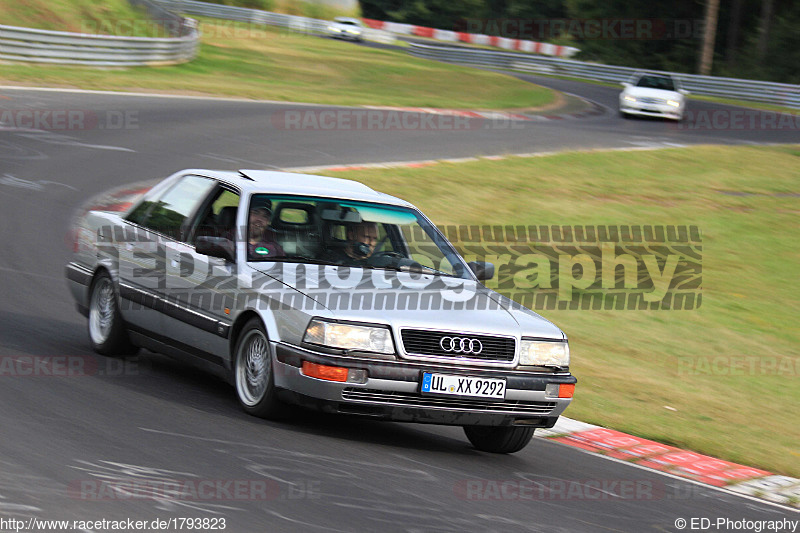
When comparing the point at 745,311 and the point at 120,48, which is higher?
the point at 120,48

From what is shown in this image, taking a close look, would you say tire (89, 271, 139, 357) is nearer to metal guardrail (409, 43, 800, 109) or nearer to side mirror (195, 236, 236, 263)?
side mirror (195, 236, 236, 263)

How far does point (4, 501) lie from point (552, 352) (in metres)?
3.36

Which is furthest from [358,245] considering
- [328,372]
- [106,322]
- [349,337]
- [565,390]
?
[106,322]

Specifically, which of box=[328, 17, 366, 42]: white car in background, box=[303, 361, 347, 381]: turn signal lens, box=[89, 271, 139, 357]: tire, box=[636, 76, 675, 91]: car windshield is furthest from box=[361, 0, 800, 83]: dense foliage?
box=[303, 361, 347, 381]: turn signal lens

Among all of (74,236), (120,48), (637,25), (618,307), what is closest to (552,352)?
(618,307)

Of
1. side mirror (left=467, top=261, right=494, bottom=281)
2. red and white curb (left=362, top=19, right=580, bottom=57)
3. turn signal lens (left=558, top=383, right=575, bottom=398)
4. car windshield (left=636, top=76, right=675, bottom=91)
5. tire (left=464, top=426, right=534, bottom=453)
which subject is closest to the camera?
turn signal lens (left=558, top=383, right=575, bottom=398)

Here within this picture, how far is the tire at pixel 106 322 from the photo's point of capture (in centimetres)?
825

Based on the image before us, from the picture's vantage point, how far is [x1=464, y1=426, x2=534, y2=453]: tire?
23.1 feet

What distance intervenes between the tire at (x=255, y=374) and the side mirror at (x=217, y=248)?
1.84 ft

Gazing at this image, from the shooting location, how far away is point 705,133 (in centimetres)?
3031

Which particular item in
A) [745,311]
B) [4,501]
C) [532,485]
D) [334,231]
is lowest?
[745,311]

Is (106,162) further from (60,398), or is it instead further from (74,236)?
(60,398)

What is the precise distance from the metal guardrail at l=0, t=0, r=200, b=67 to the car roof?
20533 millimetres

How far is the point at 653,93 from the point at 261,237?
2742cm
